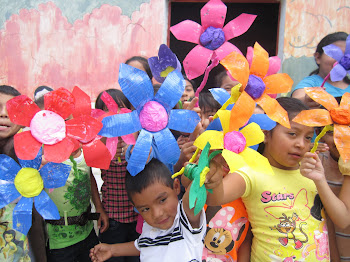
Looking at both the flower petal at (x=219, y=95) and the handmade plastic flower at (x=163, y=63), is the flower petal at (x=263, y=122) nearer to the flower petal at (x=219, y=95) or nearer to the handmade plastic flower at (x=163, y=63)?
the flower petal at (x=219, y=95)

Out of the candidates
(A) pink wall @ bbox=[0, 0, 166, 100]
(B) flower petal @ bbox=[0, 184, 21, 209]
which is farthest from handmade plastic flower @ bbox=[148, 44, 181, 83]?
(A) pink wall @ bbox=[0, 0, 166, 100]

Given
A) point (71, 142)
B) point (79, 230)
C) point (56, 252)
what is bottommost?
point (56, 252)

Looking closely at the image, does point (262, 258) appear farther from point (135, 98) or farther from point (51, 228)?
point (51, 228)

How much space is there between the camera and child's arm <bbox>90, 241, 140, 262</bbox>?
4.06 feet

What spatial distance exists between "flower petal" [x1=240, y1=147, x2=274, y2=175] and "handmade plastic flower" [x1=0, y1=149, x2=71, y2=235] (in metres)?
0.56

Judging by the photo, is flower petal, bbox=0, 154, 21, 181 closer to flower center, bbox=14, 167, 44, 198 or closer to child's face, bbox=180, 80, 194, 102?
flower center, bbox=14, 167, 44, 198

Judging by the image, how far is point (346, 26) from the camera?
2668mm

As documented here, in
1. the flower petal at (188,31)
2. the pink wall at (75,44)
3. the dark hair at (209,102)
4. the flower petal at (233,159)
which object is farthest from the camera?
the pink wall at (75,44)

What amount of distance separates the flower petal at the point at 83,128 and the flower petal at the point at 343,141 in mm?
731

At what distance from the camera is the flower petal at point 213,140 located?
78 cm

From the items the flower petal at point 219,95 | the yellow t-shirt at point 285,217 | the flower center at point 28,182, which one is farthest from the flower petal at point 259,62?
the flower center at point 28,182

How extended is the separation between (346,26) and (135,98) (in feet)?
8.36

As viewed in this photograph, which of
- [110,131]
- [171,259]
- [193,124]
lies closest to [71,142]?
[110,131]

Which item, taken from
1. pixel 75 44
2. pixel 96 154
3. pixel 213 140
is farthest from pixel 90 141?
pixel 75 44
